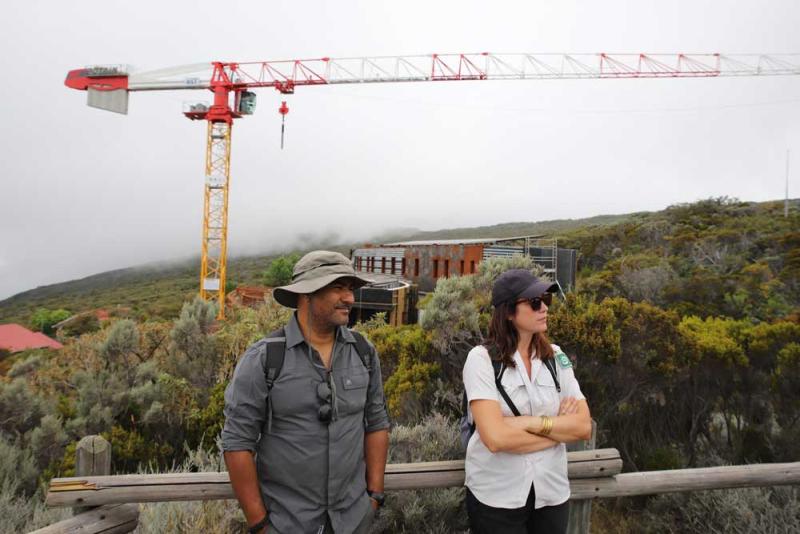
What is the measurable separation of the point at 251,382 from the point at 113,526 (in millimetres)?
1147

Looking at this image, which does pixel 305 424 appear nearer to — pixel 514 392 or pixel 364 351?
pixel 364 351

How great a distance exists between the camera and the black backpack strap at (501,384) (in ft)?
7.09

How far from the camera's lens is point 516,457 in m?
2.12

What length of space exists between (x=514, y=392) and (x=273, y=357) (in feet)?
3.43

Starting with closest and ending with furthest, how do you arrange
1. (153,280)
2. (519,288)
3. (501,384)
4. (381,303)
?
(501,384)
(519,288)
(381,303)
(153,280)

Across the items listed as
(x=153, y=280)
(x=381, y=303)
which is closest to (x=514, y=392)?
(x=381, y=303)

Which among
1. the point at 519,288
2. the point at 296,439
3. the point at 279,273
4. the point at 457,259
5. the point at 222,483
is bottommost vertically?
the point at 279,273

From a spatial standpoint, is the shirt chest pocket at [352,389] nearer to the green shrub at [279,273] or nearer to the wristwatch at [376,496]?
the wristwatch at [376,496]

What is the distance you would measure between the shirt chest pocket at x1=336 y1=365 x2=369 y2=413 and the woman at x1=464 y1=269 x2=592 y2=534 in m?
0.45

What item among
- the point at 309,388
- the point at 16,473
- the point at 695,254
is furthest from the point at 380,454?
the point at 695,254

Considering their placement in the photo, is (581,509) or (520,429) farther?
(581,509)

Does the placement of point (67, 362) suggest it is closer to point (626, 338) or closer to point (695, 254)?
point (626, 338)

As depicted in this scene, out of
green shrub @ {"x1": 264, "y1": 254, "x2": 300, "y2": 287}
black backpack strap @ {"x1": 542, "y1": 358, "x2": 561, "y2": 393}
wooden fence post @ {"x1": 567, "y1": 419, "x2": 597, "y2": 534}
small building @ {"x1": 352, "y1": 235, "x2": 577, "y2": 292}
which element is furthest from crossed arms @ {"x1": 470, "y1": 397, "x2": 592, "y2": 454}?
green shrub @ {"x1": 264, "y1": 254, "x2": 300, "y2": 287}

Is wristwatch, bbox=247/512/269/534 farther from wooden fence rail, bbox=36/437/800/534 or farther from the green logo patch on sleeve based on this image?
the green logo patch on sleeve
